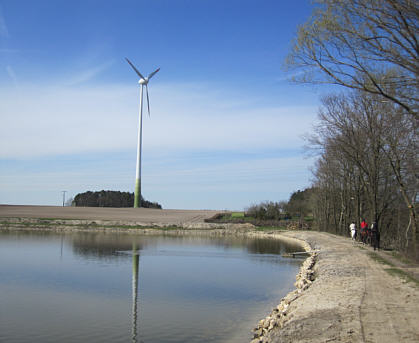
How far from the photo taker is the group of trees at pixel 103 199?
113338 millimetres

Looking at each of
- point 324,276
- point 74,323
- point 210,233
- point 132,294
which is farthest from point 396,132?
point 210,233

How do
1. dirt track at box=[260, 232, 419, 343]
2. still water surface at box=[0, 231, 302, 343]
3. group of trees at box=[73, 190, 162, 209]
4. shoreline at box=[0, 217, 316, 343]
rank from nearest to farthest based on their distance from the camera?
dirt track at box=[260, 232, 419, 343] → still water surface at box=[0, 231, 302, 343] → shoreline at box=[0, 217, 316, 343] → group of trees at box=[73, 190, 162, 209]

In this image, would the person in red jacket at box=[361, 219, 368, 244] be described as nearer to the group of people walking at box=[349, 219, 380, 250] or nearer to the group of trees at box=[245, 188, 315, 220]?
the group of people walking at box=[349, 219, 380, 250]

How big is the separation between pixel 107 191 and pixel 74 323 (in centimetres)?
10625

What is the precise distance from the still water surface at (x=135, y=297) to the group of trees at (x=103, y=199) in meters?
84.1

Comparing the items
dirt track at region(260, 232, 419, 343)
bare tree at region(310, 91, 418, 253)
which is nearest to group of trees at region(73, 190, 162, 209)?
bare tree at region(310, 91, 418, 253)

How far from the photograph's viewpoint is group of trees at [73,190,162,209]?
11334cm

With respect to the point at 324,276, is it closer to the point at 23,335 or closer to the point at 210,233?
the point at 23,335

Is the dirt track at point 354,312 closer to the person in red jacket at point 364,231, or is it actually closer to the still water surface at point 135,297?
the still water surface at point 135,297

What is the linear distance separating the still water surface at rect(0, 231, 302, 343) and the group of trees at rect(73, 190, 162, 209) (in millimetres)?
84107

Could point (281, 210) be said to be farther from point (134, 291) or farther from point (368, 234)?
point (134, 291)

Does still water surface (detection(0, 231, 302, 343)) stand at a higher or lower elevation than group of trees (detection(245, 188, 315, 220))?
lower

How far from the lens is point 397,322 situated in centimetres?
941

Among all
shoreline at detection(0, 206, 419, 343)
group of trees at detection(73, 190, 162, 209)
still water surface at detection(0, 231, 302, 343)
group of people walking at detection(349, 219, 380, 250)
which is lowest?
still water surface at detection(0, 231, 302, 343)
